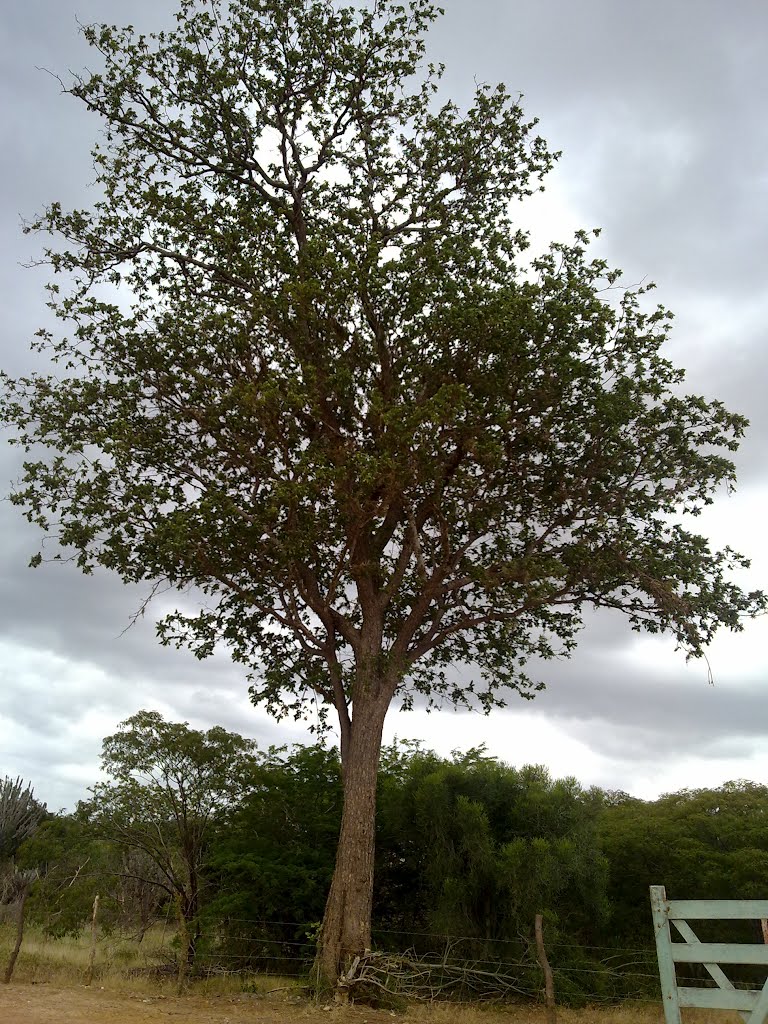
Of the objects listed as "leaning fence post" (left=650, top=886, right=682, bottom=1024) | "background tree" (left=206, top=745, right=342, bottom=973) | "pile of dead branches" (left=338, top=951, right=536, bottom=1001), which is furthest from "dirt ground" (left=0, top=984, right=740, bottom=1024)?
"leaning fence post" (left=650, top=886, right=682, bottom=1024)

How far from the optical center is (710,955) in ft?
17.7

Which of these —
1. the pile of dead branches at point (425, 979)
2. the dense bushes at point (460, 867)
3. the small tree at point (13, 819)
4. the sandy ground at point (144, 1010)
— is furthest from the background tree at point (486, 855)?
the small tree at point (13, 819)

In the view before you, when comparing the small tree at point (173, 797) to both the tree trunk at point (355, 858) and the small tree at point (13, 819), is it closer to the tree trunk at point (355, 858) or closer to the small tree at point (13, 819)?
the tree trunk at point (355, 858)

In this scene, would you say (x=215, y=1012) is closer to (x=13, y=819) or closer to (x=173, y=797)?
(x=173, y=797)

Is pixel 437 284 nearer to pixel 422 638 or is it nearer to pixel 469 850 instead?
pixel 422 638

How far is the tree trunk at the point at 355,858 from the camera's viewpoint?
11.5 metres

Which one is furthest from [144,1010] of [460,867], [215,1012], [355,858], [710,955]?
[710,955]

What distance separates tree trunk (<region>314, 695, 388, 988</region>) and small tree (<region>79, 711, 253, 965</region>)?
482cm

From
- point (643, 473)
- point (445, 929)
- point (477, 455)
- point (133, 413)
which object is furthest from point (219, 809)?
point (643, 473)

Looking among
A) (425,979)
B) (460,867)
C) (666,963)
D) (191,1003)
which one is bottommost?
(191,1003)

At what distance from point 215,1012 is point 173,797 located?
20.3 ft

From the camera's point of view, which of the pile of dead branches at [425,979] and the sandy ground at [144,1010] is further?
the pile of dead branches at [425,979]

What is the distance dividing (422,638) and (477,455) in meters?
3.69

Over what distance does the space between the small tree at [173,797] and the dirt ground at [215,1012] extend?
12.4 ft
